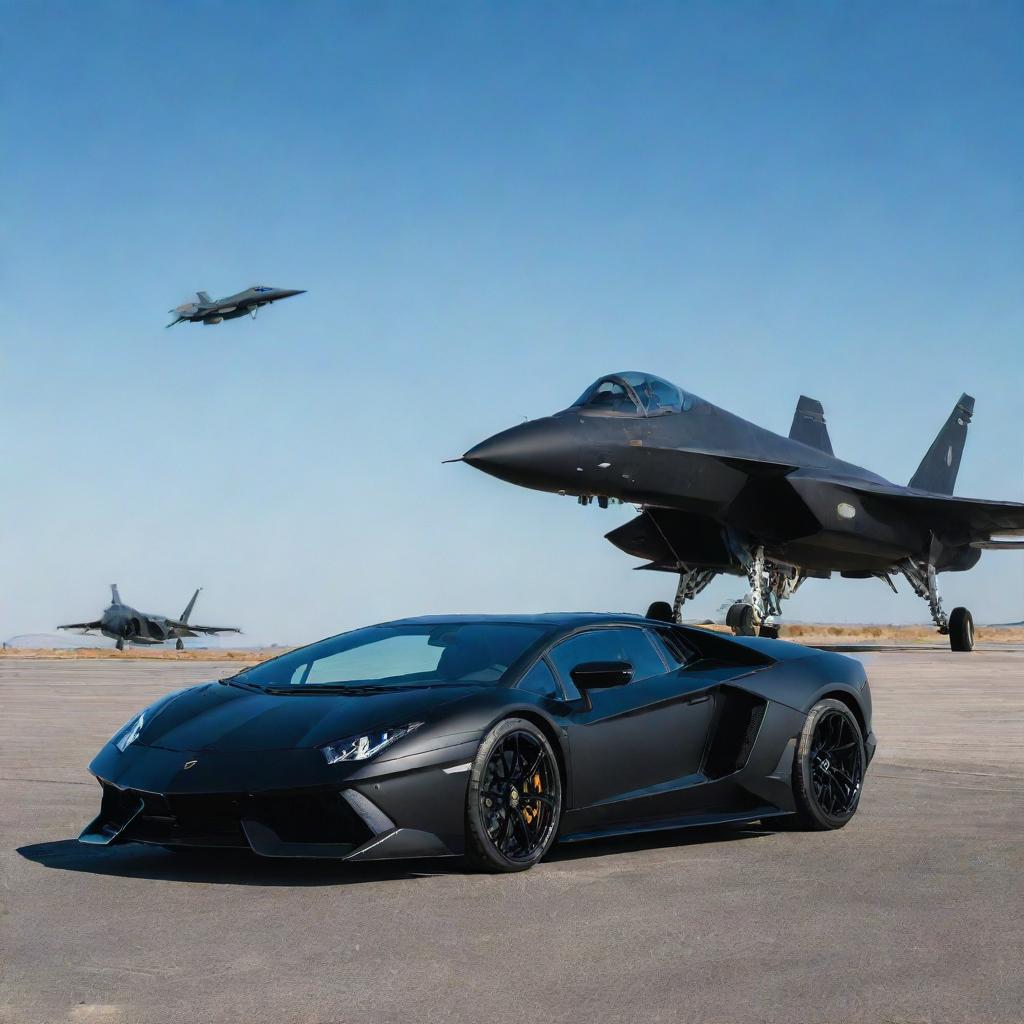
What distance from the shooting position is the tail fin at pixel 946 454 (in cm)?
3847

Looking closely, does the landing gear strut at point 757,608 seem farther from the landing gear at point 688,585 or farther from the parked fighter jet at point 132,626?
the parked fighter jet at point 132,626

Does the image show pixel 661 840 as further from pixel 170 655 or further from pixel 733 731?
pixel 170 655

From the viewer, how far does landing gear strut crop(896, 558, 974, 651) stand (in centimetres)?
3244

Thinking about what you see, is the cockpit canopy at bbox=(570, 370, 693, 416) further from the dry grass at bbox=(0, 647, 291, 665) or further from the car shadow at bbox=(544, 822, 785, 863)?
the car shadow at bbox=(544, 822, 785, 863)

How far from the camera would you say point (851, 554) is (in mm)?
30141

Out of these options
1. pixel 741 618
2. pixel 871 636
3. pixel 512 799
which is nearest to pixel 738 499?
pixel 741 618

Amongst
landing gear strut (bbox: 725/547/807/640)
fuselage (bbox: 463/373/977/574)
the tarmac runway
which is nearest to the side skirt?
the tarmac runway

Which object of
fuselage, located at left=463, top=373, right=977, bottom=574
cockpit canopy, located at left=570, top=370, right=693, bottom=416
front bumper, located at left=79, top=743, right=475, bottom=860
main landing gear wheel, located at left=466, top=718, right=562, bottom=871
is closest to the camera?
front bumper, located at left=79, top=743, right=475, bottom=860

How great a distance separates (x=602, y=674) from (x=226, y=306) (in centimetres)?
4999

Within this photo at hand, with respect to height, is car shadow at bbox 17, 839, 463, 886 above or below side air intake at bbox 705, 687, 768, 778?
below

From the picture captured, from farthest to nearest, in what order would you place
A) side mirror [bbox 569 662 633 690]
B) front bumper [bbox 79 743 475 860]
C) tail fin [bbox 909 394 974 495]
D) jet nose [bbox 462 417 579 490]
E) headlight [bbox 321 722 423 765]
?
tail fin [bbox 909 394 974 495] < jet nose [bbox 462 417 579 490] < side mirror [bbox 569 662 633 690] < headlight [bbox 321 722 423 765] < front bumper [bbox 79 743 475 860]

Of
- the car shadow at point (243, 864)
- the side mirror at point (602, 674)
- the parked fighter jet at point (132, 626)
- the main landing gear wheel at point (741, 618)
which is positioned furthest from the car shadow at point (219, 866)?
the parked fighter jet at point (132, 626)

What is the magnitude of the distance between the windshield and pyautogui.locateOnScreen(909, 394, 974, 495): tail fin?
109 feet

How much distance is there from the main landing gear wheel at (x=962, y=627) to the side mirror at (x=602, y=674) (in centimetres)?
2826
